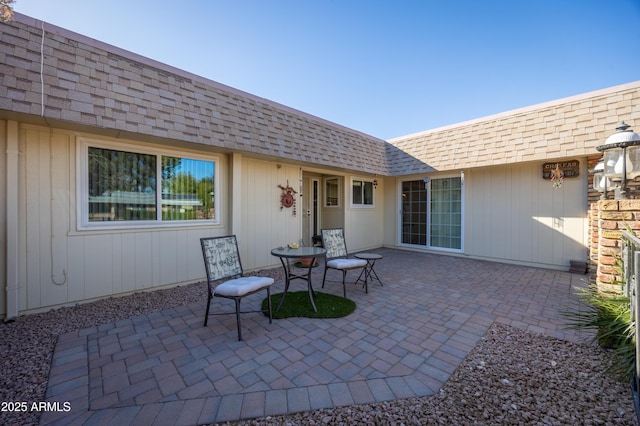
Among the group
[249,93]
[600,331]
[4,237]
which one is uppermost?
[249,93]

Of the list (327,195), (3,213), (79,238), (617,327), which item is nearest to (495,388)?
(617,327)

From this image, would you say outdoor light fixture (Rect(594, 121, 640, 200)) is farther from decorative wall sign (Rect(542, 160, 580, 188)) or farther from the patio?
decorative wall sign (Rect(542, 160, 580, 188))

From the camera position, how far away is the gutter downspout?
3021 mm

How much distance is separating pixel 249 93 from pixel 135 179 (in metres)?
2.55

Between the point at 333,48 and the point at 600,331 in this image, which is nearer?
the point at 600,331

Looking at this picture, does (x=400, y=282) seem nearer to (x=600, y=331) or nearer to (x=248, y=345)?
(x=600, y=331)

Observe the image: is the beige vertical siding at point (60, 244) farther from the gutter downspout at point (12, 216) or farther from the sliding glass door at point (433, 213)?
the sliding glass door at point (433, 213)

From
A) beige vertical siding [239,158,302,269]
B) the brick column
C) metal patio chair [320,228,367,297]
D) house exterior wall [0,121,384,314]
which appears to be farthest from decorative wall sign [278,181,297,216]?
the brick column

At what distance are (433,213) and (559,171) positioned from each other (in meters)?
2.78

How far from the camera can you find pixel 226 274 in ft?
10.7

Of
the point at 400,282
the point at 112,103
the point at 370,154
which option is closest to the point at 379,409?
the point at 400,282

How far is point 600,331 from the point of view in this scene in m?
2.27

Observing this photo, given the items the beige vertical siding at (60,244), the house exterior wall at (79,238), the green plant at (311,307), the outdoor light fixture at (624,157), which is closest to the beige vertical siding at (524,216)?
the outdoor light fixture at (624,157)

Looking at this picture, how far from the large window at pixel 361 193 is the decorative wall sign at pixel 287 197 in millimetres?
2123
